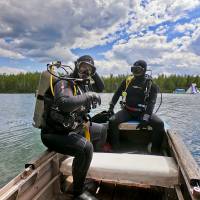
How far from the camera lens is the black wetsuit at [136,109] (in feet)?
16.6

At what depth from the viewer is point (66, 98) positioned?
9.81ft

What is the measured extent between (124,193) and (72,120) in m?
1.32

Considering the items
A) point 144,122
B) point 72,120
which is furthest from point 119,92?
point 72,120

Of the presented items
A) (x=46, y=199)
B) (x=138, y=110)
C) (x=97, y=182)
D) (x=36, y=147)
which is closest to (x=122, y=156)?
(x=97, y=182)

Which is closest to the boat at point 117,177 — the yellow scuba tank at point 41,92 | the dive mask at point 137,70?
the yellow scuba tank at point 41,92

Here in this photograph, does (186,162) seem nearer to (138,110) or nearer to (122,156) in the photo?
(122,156)

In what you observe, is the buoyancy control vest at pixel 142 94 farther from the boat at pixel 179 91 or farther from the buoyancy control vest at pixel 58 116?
the boat at pixel 179 91

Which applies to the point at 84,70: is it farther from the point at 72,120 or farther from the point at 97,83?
the point at 97,83

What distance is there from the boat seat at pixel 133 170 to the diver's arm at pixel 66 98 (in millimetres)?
850

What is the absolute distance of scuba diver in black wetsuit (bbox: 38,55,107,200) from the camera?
3.07 meters

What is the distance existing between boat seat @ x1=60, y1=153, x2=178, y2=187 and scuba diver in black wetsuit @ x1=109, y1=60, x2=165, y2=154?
1637mm

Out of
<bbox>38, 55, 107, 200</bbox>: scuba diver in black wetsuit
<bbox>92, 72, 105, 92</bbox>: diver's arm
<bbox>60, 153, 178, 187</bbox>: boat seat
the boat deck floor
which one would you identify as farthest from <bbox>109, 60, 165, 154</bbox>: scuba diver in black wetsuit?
<bbox>38, 55, 107, 200</bbox>: scuba diver in black wetsuit

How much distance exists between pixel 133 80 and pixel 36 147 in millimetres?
6096

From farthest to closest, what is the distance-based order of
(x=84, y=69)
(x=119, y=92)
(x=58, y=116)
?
(x=119, y=92), (x=84, y=69), (x=58, y=116)
